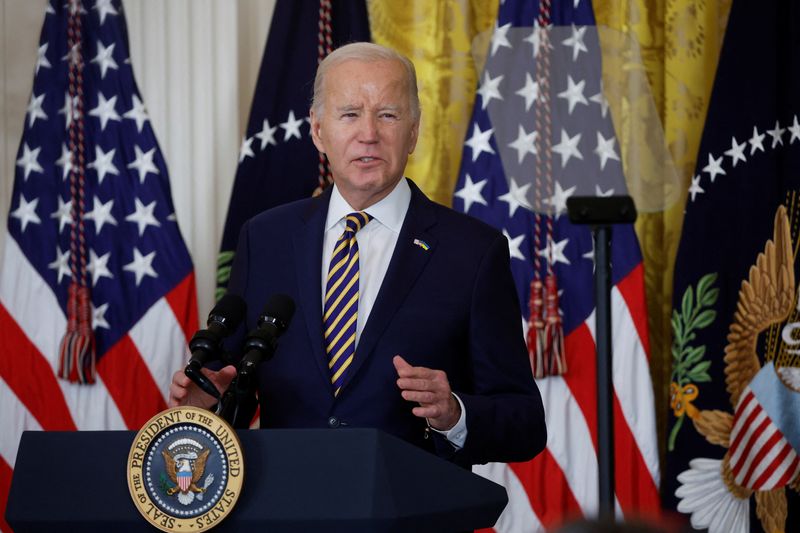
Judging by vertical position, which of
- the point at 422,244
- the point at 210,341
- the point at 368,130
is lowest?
the point at 210,341

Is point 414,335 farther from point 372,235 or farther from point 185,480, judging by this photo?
point 185,480

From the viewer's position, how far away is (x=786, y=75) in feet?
12.8

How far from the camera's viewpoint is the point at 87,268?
4066 millimetres

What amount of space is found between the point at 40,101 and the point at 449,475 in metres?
2.99

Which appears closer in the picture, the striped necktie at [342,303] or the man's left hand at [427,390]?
the man's left hand at [427,390]

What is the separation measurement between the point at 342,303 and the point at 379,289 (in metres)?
0.08

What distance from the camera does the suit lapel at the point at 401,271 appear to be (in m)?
2.10

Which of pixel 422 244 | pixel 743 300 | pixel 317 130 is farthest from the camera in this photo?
→ pixel 743 300

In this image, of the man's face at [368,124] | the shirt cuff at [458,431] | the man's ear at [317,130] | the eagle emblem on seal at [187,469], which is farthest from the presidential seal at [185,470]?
the man's ear at [317,130]

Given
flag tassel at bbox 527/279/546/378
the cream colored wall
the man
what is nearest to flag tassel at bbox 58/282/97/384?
the cream colored wall

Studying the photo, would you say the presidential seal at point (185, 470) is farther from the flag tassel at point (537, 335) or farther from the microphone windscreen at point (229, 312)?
the flag tassel at point (537, 335)

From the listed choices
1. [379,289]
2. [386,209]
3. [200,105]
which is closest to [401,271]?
[379,289]

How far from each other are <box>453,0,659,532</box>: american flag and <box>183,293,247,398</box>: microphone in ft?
7.70

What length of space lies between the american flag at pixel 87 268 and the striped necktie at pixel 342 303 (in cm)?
197
